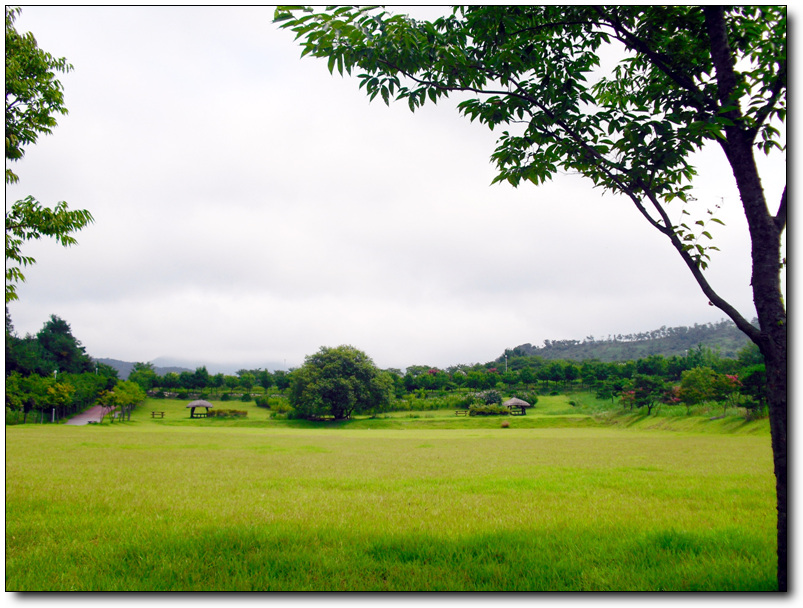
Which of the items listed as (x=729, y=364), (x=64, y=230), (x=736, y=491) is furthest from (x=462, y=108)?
(x=729, y=364)

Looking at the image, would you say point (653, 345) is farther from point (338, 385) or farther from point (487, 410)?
point (338, 385)

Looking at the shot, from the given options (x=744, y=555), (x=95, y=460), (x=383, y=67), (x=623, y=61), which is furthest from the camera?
(x=95, y=460)

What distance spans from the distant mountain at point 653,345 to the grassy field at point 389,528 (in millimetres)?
2930

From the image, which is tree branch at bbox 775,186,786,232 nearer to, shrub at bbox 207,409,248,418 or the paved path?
the paved path

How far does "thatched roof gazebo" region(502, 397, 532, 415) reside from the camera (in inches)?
2032

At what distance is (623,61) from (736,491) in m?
7.78

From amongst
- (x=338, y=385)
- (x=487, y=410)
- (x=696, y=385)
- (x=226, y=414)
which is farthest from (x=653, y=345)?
(x=226, y=414)

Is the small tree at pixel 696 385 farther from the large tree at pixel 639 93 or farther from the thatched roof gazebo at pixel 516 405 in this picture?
the large tree at pixel 639 93

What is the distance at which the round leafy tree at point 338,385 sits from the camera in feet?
152

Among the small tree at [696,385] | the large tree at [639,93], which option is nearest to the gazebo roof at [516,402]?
the small tree at [696,385]

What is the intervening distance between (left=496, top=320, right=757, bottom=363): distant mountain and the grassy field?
2930mm

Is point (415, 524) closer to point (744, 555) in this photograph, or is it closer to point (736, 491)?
point (744, 555)

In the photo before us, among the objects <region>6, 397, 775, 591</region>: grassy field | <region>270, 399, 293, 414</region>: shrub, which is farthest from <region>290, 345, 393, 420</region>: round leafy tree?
<region>6, 397, 775, 591</region>: grassy field

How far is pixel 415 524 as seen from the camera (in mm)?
5637
